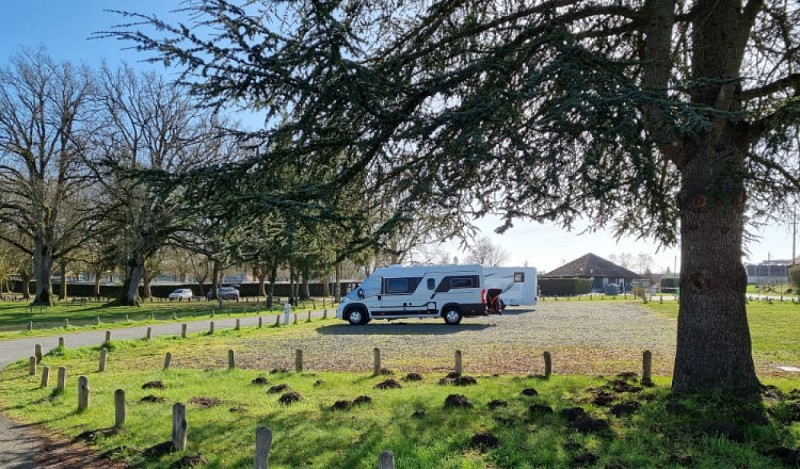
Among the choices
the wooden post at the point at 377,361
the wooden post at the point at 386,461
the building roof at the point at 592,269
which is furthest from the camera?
the building roof at the point at 592,269

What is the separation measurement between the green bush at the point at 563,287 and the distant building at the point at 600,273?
9279mm

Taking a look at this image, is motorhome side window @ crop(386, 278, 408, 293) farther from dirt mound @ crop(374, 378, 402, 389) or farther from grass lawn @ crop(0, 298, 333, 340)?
dirt mound @ crop(374, 378, 402, 389)

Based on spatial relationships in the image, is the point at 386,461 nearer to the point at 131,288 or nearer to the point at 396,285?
the point at 396,285

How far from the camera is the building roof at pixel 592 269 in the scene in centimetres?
6850

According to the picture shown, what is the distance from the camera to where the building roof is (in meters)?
68.5

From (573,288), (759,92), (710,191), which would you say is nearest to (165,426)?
(710,191)

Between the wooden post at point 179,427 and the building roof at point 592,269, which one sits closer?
the wooden post at point 179,427

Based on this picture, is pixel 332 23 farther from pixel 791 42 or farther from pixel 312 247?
pixel 791 42

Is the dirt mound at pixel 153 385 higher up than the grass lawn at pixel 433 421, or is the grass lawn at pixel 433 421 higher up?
the grass lawn at pixel 433 421

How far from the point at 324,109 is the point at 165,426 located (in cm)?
461

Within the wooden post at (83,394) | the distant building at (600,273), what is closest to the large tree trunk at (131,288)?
the wooden post at (83,394)

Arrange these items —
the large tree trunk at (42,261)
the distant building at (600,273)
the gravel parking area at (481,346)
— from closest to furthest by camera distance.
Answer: the gravel parking area at (481,346), the large tree trunk at (42,261), the distant building at (600,273)

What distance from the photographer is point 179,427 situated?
6297 millimetres

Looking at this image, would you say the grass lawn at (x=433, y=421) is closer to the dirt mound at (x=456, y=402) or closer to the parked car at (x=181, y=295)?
the dirt mound at (x=456, y=402)
